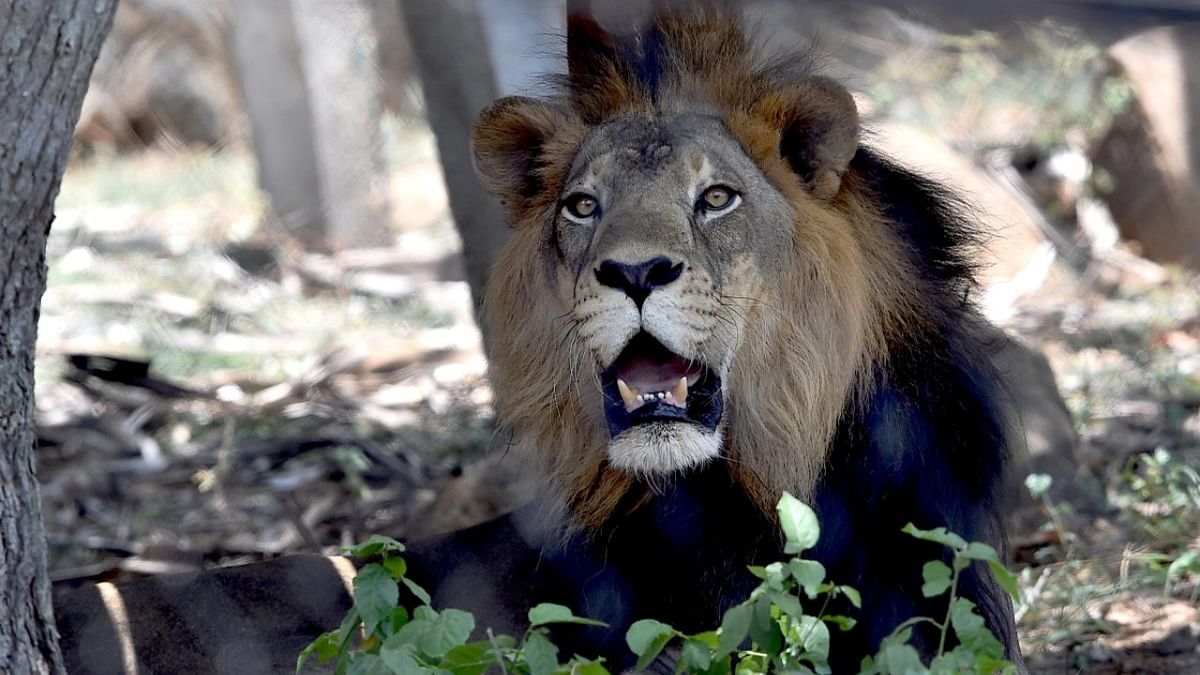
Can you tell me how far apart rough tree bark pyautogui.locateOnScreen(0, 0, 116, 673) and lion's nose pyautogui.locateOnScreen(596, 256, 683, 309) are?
3.95 feet

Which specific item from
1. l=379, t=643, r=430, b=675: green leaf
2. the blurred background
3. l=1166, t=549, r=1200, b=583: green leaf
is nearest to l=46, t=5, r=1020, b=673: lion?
the blurred background

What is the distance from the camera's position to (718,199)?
3.33 metres

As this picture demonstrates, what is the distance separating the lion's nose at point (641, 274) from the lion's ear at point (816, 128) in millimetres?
559

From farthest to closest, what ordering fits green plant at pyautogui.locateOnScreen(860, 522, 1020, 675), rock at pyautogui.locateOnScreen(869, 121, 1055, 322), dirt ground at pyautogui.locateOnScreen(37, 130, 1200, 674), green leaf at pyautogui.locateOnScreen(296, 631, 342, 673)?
rock at pyautogui.locateOnScreen(869, 121, 1055, 322), dirt ground at pyautogui.locateOnScreen(37, 130, 1200, 674), green leaf at pyautogui.locateOnScreen(296, 631, 342, 673), green plant at pyautogui.locateOnScreen(860, 522, 1020, 675)

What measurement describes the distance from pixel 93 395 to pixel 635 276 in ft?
16.4

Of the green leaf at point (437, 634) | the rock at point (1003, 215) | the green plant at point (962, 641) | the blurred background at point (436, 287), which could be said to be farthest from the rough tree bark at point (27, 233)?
the rock at point (1003, 215)

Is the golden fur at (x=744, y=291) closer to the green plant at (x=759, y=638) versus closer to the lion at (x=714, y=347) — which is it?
the lion at (x=714, y=347)

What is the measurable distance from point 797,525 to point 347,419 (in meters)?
4.77

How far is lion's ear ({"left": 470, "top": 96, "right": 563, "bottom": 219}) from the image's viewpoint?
143 inches

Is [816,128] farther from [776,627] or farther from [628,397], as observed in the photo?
[776,627]

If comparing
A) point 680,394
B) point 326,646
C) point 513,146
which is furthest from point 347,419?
point 326,646

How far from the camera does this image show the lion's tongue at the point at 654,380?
3.18 m

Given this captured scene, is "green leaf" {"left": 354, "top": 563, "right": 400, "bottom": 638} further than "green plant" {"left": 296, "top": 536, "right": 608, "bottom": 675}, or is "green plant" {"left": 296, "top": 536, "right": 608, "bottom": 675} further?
"green leaf" {"left": 354, "top": 563, "right": 400, "bottom": 638}

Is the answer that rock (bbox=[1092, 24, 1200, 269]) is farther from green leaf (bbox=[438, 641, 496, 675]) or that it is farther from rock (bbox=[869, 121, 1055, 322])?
green leaf (bbox=[438, 641, 496, 675])
